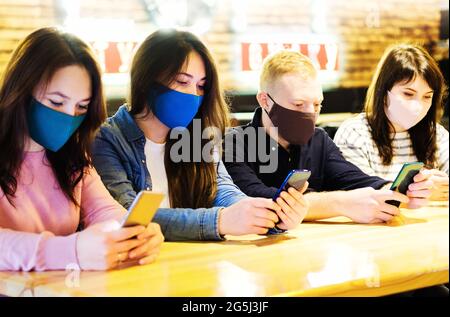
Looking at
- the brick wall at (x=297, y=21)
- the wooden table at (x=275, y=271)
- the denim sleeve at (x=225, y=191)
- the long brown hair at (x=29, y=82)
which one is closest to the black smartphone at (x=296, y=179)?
the wooden table at (x=275, y=271)

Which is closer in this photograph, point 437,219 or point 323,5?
point 437,219

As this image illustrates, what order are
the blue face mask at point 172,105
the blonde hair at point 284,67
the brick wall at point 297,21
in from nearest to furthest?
the blue face mask at point 172,105
the blonde hair at point 284,67
the brick wall at point 297,21

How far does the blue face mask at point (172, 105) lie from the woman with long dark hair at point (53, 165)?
29 centimetres

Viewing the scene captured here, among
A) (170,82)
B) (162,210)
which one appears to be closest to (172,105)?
(170,82)

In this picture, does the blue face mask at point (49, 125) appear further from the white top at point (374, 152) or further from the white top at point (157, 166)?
the white top at point (374, 152)

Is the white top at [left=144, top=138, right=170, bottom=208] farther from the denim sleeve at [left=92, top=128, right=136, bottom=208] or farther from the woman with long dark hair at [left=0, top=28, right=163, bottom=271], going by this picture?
the woman with long dark hair at [left=0, top=28, right=163, bottom=271]

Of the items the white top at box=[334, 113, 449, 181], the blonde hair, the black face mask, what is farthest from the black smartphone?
the white top at box=[334, 113, 449, 181]

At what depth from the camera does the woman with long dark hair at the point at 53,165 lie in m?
1.56

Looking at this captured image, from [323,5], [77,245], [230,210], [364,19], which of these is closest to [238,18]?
[323,5]

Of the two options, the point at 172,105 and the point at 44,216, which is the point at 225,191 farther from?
the point at 44,216

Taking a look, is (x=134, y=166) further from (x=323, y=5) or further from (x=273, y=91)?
(x=323, y=5)

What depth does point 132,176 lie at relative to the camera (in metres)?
2.12
